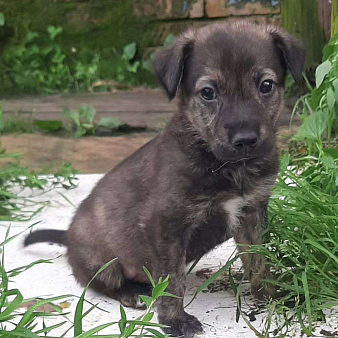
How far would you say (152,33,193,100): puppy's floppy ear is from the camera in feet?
9.78

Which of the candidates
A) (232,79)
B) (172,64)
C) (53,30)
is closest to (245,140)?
(232,79)

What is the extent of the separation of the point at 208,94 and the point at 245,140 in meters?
0.28

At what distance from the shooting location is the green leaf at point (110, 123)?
6.73m

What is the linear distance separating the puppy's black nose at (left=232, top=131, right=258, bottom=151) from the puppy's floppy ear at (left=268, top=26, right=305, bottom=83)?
417 mm

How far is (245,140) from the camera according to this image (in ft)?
9.07

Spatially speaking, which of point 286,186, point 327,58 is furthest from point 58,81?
point 286,186

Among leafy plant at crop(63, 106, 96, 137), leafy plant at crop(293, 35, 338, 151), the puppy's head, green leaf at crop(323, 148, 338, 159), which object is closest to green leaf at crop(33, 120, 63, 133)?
leafy plant at crop(63, 106, 96, 137)

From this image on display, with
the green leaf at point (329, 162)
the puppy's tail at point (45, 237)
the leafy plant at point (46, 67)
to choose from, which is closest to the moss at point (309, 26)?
the leafy plant at point (46, 67)

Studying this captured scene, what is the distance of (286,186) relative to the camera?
11.7 feet

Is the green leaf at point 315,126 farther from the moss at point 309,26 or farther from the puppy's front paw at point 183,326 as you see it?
the moss at point 309,26

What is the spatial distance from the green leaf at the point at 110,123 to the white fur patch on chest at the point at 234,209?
149 inches

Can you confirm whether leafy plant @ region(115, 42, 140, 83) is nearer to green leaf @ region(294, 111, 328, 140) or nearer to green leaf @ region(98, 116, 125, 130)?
green leaf @ region(98, 116, 125, 130)

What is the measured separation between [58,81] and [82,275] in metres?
4.63

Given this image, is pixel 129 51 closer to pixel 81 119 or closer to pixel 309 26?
pixel 81 119
